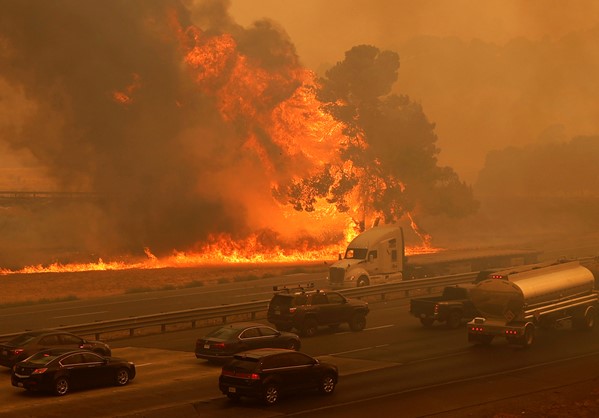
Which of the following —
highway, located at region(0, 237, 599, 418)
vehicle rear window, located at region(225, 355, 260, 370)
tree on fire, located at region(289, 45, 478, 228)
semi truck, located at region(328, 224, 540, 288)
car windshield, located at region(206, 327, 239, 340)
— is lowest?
highway, located at region(0, 237, 599, 418)

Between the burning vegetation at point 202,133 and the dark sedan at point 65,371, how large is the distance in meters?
46.9

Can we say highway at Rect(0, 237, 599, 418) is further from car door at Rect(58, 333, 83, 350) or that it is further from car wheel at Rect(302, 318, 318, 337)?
car door at Rect(58, 333, 83, 350)

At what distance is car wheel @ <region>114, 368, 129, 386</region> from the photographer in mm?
26250

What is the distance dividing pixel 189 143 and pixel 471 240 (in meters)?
43.1

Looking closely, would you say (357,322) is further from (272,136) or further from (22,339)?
(272,136)

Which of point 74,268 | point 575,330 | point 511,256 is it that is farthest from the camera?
point 74,268

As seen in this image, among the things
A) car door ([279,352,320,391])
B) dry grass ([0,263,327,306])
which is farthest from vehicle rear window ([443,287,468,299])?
dry grass ([0,263,327,306])

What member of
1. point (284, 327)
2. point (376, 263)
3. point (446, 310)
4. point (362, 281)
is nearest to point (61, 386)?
point (284, 327)

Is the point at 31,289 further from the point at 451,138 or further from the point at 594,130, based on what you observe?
the point at 594,130

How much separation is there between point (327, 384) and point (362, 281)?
86.8ft

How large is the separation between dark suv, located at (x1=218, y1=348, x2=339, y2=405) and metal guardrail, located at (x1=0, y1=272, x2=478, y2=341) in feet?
37.1

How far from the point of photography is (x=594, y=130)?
18350 centimetres

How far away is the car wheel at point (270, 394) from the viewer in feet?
76.8

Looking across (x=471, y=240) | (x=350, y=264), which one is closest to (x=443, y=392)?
(x=350, y=264)
